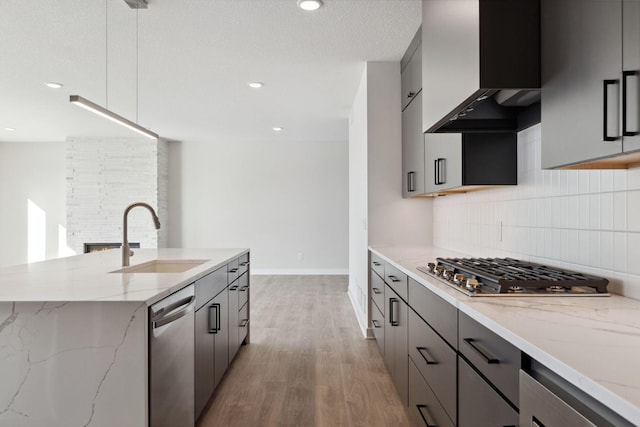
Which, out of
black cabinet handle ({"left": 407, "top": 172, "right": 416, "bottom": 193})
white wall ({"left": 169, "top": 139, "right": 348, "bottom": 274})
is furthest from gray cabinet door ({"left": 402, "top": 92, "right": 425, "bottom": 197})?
white wall ({"left": 169, "top": 139, "right": 348, "bottom": 274})

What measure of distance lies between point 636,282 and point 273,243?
6.64m

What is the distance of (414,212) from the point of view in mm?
3746

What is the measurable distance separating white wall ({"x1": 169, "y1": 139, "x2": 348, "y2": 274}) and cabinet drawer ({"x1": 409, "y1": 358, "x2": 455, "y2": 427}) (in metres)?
5.60

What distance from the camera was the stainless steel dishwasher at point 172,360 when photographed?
1487mm

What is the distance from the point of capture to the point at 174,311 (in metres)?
1.70

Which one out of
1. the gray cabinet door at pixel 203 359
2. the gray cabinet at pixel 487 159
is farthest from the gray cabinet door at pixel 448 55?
the gray cabinet door at pixel 203 359

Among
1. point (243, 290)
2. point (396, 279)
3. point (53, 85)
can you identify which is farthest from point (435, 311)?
point (53, 85)

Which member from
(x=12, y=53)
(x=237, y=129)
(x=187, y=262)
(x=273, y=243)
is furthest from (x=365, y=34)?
(x=273, y=243)

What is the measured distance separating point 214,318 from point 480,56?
6.23 feet

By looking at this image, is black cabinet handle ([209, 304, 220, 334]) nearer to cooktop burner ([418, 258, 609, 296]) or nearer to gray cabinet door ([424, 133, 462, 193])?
cooktop burner ([418, 258, 609, 296])

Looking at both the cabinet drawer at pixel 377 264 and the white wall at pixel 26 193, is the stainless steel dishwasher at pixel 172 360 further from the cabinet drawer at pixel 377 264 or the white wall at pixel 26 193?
the white wall at pixel 26 193

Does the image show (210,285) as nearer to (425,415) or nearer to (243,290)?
(243,290)

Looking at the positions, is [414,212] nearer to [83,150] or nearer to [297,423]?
[297,423]

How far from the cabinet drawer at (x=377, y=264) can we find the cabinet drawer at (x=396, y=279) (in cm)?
18
